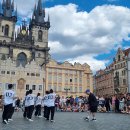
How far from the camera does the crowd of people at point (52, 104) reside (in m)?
12.5

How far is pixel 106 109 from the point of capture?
2731 cm

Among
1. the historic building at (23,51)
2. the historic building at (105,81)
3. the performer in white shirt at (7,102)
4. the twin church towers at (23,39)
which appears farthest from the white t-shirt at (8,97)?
the historic building at (105,81)

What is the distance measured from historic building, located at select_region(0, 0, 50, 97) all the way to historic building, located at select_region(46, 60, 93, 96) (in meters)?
2.87

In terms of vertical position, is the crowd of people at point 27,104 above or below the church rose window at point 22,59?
below

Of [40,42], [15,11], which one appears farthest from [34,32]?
[15,11]

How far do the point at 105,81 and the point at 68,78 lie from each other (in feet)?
60.0

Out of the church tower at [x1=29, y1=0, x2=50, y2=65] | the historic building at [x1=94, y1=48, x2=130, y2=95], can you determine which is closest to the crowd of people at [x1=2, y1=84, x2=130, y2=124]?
the historic building at [x1=94, y1=48, x2=130, y2=95]

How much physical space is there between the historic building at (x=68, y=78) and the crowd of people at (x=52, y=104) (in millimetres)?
39837

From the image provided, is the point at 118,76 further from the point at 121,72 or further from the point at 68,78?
the point at 68,78

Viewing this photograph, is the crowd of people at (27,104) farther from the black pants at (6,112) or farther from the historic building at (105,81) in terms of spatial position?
the historic building at (105,81)

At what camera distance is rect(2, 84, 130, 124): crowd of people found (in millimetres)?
12508

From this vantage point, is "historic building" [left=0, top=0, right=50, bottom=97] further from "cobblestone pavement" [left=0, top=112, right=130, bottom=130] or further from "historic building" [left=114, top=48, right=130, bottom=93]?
"cobblestone pavement" [left=0, top=112, right=130, bottom=130]

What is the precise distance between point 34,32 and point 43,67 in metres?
14.6

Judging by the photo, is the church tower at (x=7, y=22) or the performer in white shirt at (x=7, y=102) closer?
the performer in white shirt at (x=7, y=102)
